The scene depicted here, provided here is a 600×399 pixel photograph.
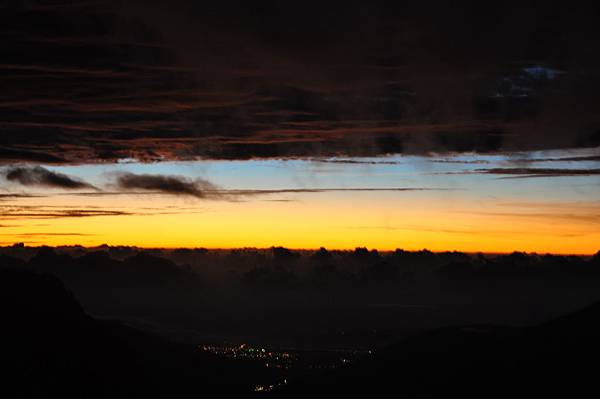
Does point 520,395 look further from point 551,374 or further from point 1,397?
point 1,397

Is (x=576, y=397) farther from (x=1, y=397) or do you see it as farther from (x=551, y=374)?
→ (x=1, y=397)

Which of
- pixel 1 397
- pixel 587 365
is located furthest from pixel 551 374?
pixel 1 397

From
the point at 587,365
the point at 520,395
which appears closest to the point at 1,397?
the point at 520,395

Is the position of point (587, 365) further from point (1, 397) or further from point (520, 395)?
point (1, 397)

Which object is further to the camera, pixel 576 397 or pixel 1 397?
pixel 1 397

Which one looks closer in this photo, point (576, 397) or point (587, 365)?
point (576, 397)

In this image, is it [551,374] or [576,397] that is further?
[551,374]

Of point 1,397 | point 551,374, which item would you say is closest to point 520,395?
point 551,374

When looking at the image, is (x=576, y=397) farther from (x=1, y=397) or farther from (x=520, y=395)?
(x=1, y=397)
